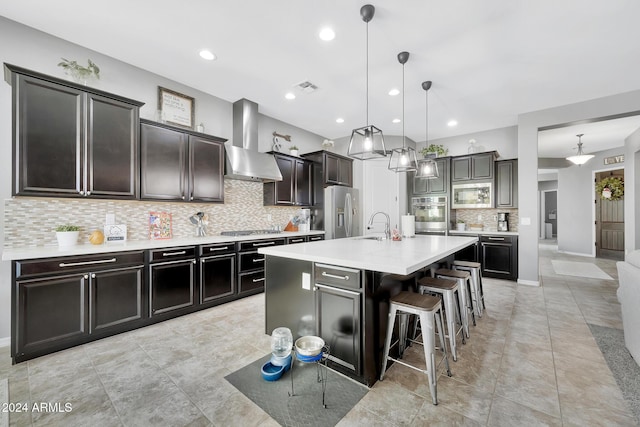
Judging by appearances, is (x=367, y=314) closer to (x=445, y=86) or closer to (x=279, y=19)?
(x=279, y=19)

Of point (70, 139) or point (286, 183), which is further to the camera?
point (286, 183)

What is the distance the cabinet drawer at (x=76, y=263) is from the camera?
213 cm

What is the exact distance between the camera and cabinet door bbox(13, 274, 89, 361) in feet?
6.93

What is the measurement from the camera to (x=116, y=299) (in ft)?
8.46

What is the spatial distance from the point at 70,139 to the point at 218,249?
1.81 metres

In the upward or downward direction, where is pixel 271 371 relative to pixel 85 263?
downward

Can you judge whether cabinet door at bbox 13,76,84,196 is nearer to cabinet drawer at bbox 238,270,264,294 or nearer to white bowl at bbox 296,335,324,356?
cabinet drawer at bbox 238,270,264,294

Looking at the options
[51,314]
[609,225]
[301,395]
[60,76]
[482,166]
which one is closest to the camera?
[301,395]

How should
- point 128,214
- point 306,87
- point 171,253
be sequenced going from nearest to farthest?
point 171,253 → point 128,214 → point 306,87

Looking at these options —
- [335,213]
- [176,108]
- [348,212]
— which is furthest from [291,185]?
[176,108]

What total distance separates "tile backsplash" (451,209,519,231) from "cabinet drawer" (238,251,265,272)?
4262 mm

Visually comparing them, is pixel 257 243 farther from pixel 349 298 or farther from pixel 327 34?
pixel 327 34

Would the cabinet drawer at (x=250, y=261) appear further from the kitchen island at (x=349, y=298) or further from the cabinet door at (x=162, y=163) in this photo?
the kitchen island at (x=349, y=298)

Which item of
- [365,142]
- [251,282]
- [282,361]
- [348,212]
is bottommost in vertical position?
[282,361]
